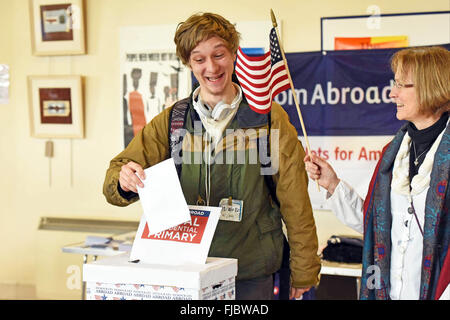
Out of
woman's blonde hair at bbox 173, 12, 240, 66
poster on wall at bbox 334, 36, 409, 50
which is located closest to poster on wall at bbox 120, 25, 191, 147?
poster on wall at bbox 334, 36, 409, 50

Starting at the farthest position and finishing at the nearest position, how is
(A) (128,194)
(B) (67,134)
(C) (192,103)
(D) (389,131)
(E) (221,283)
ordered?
(B) (67,134), (D) (389,131), (C) (192,103), (A) (128,194), (E) (221,283)

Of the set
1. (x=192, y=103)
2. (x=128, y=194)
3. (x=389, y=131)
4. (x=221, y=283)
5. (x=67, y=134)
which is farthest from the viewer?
(x=67, y=134)

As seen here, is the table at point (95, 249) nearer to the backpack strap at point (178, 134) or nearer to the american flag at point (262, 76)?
the backpack strap at point (178, 134)

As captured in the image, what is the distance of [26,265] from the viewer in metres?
4.96

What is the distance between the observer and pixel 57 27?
4.64 m

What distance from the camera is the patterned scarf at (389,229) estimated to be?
1885mm

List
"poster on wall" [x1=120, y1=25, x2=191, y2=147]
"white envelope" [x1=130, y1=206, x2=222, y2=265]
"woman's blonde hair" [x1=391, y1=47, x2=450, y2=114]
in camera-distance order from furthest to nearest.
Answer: "poster on wall" [x1=120, y1=25, x2=191, y2=147], "woman's blonde hair" [x1=391, y1=47, x2=450, y2=114], "white envelope" [x1=130, y1=206, x2=222, y2=265]

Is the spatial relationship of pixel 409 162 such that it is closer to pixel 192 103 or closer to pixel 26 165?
pixel 192 103

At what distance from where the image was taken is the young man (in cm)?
203

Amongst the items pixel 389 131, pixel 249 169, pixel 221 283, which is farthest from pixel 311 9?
pixel 221 283

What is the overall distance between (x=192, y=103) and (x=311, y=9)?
7.61ft

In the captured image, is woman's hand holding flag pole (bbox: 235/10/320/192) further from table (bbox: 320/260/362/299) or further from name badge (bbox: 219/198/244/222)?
table (bbox: 320/260/362/299)

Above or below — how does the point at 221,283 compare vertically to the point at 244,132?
below

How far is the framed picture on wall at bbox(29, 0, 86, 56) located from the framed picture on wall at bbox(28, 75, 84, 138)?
23 cm
